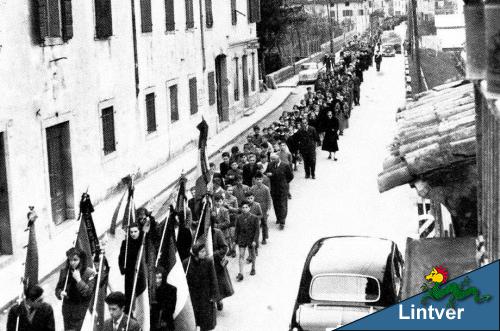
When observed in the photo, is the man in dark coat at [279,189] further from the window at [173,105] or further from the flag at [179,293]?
the window at [173,105]

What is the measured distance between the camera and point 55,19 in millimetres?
18125

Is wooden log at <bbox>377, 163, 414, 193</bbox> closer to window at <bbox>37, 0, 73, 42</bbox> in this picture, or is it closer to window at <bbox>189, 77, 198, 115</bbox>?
window at <bbox>37, 0, 73, 42</bbox>

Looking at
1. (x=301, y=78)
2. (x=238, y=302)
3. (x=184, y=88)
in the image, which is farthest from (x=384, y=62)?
(x=238, y=302)

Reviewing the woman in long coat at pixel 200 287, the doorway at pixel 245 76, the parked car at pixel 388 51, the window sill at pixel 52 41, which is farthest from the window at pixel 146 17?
the parked car at pixel 388 51

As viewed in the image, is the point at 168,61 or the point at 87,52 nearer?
the point at 87,52

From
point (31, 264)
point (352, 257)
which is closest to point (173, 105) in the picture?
point (31, 264)

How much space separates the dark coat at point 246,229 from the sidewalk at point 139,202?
8.22 feet

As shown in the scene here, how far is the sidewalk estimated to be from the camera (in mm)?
15250

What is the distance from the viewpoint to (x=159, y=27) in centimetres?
2661

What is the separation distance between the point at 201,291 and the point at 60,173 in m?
7.39

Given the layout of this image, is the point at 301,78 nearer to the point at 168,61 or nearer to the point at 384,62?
the point at 384,62

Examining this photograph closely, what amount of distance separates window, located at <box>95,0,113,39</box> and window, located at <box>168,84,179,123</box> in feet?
20.6

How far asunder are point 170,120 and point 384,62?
4348 centimetres

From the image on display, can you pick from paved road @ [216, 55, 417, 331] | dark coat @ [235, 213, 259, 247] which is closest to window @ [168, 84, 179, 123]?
paved road @ [216, 55, 417, 331]
